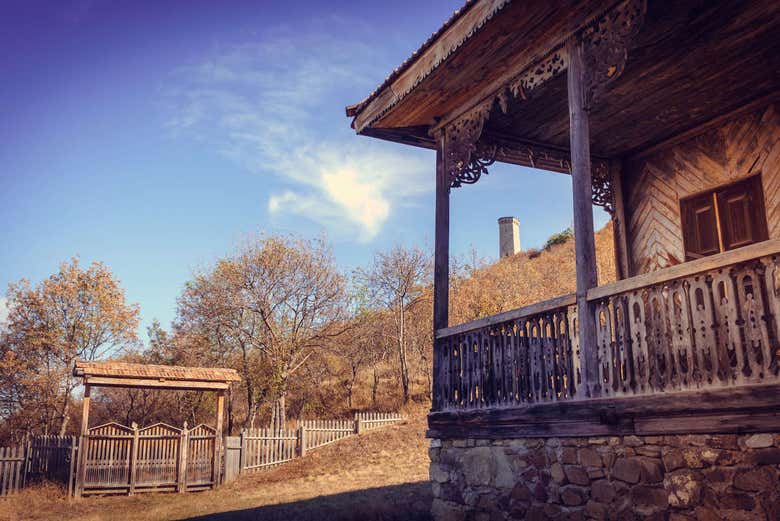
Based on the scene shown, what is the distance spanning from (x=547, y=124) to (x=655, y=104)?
150 centimetres

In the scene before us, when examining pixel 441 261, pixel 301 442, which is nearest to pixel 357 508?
pixel 441 261

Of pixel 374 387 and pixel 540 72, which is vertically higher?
pixel 540 72

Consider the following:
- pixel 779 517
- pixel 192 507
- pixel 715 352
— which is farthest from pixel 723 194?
pixel 192 507

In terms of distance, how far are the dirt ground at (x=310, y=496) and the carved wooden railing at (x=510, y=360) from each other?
7.65 ft

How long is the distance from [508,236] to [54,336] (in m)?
39.5

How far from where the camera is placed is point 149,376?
17.0 m

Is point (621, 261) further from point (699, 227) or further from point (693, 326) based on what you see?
point (693, 326)

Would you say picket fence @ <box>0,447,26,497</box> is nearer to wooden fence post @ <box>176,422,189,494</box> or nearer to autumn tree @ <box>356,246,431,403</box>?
wooden fence post @ <box>176,422,189,494</box>

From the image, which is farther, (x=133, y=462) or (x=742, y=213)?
(x=133, y=462)

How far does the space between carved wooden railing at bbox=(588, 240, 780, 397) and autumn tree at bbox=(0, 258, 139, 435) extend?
29310mm

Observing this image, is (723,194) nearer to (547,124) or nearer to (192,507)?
(547,124)

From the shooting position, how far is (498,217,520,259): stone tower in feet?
192

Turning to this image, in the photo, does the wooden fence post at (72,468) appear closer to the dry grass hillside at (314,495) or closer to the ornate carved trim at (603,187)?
the dry grass hillside at (314,495)

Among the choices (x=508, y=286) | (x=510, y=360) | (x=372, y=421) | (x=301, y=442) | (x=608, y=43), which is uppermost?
(x=508, y=286)
